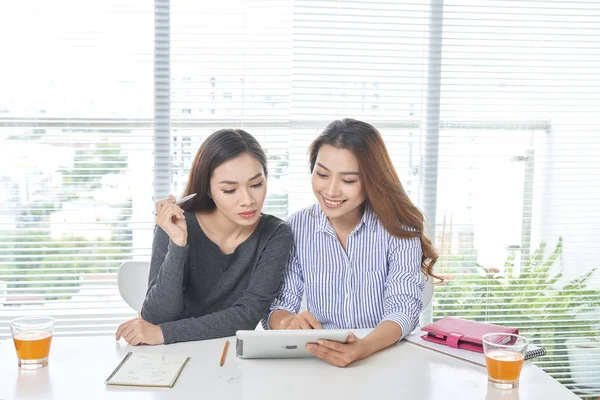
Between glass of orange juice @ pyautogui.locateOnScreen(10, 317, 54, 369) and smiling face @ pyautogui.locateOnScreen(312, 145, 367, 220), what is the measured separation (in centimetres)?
93

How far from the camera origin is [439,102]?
10.9 ft

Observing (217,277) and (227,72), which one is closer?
(217,277)

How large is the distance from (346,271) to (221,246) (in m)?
0.43

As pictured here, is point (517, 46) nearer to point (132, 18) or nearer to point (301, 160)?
point (301, 160)

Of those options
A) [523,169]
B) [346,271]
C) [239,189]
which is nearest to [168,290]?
[239,189]

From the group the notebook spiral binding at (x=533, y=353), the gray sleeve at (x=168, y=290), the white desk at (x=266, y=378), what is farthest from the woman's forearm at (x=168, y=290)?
the notebook spiral binding at (x=533, y=353)

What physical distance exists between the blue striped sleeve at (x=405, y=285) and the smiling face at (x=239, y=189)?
48 centimetres

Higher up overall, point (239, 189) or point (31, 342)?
point (239, 189)

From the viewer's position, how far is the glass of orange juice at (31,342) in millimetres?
1651

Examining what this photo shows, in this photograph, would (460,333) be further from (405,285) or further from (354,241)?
(354,241)

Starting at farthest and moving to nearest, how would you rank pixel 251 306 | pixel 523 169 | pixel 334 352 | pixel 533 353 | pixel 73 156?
pixel 523 169 → pixel 73 156 → pixel 251 306 → pixel 533 353 → pixel 334 352

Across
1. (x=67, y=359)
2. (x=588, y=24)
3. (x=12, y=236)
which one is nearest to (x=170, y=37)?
(x=12, y=236)

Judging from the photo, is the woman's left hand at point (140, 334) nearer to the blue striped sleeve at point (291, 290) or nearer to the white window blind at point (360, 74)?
the blue striped sleeve at point (291, 290)

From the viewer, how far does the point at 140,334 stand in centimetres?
185
